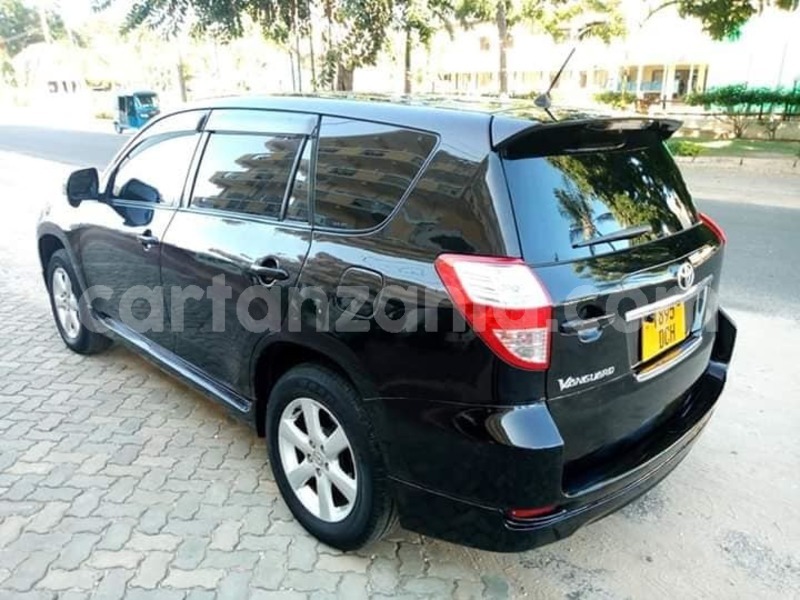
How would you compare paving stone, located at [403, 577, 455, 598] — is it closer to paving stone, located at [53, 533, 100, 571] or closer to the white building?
paving stone, located at [53, 533, 100, 571]

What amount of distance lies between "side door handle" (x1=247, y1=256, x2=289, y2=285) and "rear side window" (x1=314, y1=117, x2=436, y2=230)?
235 mm

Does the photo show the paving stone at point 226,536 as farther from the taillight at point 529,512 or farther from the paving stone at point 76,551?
the taillight at point 529,512

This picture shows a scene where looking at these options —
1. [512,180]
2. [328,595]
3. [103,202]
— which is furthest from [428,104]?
[103,202]

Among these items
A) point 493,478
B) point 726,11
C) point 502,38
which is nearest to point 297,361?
point 493,478

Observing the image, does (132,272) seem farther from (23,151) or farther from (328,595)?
(23,151)

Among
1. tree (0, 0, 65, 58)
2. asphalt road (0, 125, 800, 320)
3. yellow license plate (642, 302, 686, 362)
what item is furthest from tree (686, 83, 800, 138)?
tree (0, 0, 65, 58)

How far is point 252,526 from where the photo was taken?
2.59m

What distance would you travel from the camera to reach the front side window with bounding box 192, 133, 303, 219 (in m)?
2.54

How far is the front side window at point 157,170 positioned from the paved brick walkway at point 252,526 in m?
1.21

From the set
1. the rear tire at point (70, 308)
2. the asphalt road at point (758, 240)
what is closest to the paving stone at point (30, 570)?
the rear tire at point (70, 308)

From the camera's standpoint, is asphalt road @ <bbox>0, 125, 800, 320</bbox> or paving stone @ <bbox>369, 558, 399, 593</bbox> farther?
asphalt road @ <bbox>0, 125, 800, 320</bbox>

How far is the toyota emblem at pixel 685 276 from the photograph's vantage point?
217cm

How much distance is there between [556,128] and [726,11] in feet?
47.8

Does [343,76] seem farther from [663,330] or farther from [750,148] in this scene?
[663,330]
